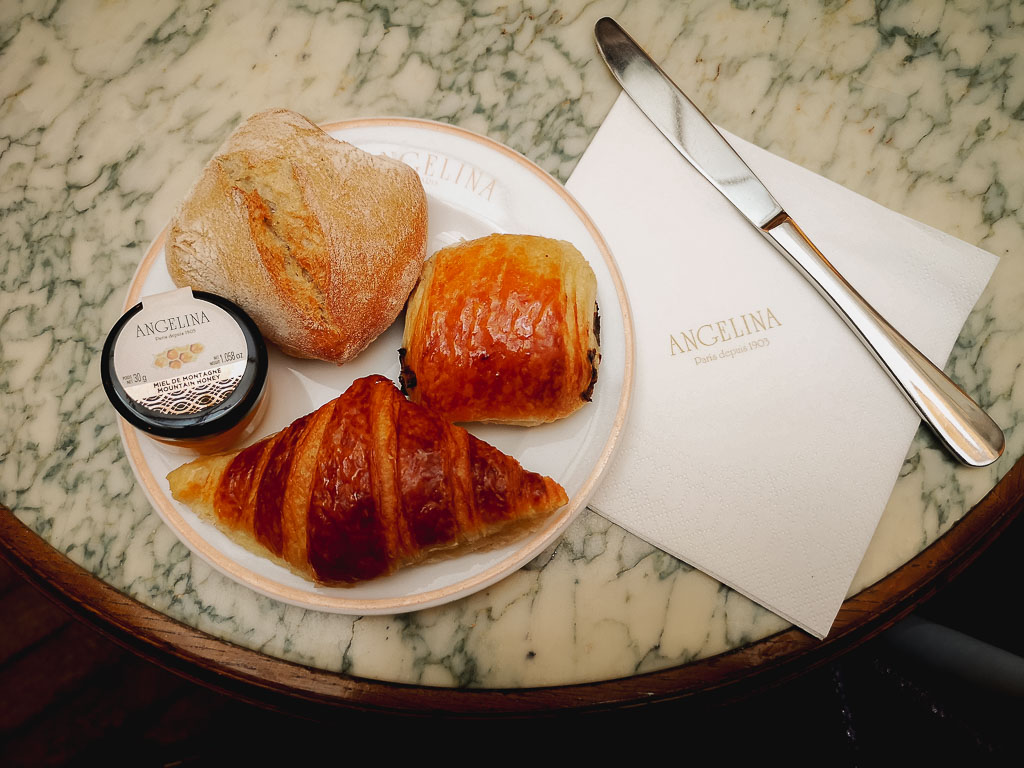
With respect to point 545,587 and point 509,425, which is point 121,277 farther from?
point 545,587

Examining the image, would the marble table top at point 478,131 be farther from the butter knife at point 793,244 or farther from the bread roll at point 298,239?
the bread roll at point 298,239

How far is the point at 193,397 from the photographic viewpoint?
2.83 feet

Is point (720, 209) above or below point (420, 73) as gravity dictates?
below

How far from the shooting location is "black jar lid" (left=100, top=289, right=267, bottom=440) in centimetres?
85

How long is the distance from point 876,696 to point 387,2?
1.57 m

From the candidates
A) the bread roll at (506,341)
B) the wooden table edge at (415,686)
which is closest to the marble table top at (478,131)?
the wooden table edge at (415,686)

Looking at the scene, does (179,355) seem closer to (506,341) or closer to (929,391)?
(506,341)

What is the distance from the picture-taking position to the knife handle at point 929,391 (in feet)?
3.28

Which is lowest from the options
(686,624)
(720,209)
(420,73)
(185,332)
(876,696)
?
(876,696)

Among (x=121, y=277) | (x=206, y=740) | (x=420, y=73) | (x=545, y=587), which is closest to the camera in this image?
(x=545, y=587)

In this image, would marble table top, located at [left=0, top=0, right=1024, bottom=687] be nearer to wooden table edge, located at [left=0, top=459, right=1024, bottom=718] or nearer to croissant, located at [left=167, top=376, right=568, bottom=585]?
wooden table edge, located at [left=0, top=459, right=1024, bottom=718]

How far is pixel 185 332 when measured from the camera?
881 millimetres

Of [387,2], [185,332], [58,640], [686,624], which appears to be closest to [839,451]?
[686,624]

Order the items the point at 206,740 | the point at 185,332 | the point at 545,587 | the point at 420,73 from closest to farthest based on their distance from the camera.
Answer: the point at 185,332, the point at 545,587, the point at 420,73, the point at 206,740
